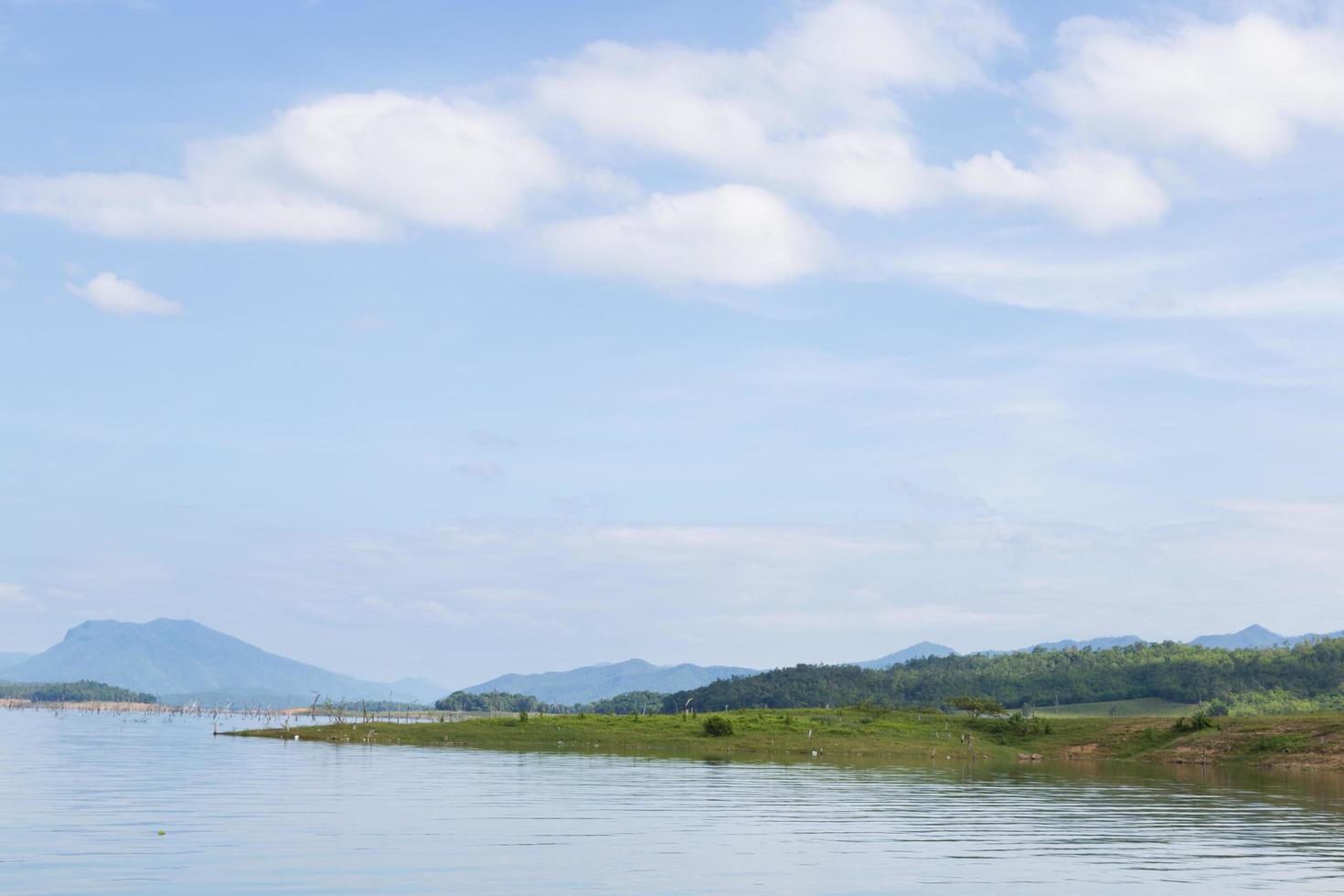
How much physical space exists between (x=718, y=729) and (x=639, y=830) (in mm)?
102737

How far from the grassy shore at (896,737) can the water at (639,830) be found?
35.1 metres

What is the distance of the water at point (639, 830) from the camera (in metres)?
48.2

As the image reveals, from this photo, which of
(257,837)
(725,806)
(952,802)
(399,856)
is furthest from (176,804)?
(952,802)

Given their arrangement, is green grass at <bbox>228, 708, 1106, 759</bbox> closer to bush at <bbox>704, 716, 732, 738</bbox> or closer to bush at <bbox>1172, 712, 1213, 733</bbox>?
bush at <bbox>704, 716, 732, 738</bbox>

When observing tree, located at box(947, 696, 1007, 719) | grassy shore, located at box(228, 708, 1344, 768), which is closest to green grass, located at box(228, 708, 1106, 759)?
grassy shore, located at box(228, 708, 1344, 768)

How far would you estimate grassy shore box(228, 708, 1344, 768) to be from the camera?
492 ft

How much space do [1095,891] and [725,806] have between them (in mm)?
33024

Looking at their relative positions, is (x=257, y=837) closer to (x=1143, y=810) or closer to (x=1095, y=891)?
(x=1095, y=891)

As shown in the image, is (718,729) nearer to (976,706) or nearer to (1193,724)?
(976,706)

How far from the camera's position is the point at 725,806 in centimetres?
7844

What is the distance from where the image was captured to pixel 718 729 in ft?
542

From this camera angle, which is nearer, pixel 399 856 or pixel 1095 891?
pixel 1095 891

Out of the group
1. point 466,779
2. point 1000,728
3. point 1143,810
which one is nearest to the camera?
point 1143,810

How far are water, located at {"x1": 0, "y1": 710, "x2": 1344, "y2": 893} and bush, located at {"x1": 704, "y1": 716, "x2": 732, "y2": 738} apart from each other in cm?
4922
